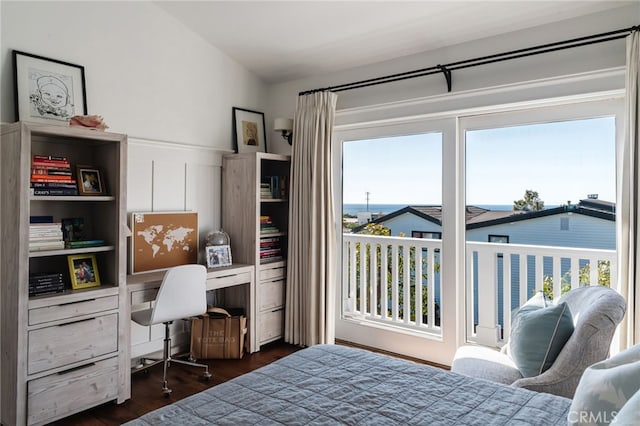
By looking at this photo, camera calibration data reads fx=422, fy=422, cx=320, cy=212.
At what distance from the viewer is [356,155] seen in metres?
3.93

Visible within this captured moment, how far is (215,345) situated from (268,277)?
739mm

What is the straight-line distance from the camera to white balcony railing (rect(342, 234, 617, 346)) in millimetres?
2992

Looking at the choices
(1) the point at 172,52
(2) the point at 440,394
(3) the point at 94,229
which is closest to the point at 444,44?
(1) the point at 172,52

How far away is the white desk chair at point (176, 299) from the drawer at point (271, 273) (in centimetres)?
78

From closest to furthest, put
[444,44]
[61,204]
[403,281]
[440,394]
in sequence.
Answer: [440,394] → [61,204] → [444,44] → [403,281]

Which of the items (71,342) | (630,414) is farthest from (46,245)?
(630,414)

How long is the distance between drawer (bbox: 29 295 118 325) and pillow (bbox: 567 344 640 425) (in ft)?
8.26

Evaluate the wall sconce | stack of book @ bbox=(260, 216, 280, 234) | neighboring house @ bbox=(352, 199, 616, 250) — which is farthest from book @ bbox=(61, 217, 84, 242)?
neighboring house @ bbox=(352, 199, 616, 250)

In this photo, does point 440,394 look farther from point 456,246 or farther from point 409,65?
point 409,65

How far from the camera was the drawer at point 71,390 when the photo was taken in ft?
7.70

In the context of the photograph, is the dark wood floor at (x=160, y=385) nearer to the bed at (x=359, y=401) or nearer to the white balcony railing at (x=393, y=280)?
the white balcony railing at (x=393, y=280)

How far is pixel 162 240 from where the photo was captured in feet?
11.3

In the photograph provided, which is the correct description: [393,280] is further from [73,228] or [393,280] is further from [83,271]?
[73,228]

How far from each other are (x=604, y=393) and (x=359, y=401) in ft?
2.46
